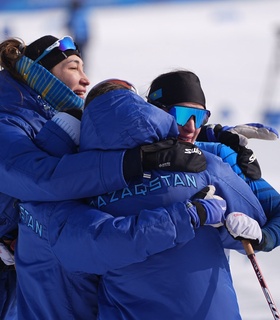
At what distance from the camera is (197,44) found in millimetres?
7480

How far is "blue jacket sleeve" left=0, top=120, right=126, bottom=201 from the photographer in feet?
7.10

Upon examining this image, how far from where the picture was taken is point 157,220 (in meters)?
2.07

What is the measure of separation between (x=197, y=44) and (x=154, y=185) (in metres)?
5.49

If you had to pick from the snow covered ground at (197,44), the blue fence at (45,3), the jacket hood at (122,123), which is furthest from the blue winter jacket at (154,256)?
the blue fence at (45,3)

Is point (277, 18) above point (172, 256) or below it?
below

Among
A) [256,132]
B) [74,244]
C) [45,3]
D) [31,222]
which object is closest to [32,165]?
[31,222]

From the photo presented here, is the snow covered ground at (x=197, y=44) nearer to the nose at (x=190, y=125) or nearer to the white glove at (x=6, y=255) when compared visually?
the white glove at (x=6, y=255)

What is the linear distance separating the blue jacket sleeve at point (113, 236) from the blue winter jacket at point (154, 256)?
65 mm

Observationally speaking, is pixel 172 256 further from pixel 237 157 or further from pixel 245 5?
pixel 245 5

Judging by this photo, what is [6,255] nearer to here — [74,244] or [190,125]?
[74,244]

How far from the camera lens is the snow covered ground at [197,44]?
6984 mm

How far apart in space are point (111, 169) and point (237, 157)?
2.37ft

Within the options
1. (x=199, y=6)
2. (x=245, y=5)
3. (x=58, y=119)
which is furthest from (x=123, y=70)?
(x=58, y=119)

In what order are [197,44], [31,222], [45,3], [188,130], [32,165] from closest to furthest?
[32,165] < [31,222] < [188,130] < [197,44] < [45,3]
